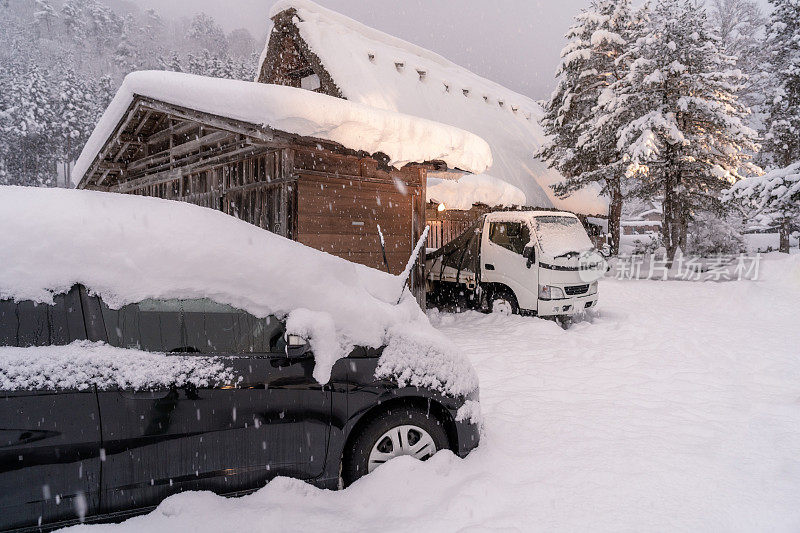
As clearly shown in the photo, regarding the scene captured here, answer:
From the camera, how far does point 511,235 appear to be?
9.74 metres

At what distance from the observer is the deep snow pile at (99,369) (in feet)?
7.93

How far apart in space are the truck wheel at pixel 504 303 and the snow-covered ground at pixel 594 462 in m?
1.70

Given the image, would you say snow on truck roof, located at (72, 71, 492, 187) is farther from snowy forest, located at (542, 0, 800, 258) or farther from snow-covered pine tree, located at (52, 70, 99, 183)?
snow-covered pine tree, located at (52, 70, 99, 183)

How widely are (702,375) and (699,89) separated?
15.2 metres

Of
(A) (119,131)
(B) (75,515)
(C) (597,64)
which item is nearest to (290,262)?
(B) (75,515)

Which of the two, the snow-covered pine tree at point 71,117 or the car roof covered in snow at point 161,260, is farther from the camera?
the snow-covered pine tree at point 71,117

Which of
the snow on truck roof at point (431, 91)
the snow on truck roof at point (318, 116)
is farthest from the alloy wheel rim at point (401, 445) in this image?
the snow on truck roof at point (431, 91)

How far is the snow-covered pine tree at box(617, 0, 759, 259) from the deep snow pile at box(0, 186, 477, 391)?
16.1 meters

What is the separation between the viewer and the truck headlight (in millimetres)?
9008

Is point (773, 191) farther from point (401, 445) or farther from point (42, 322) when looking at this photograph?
point (42, 322)

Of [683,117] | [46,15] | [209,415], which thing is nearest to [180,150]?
[209,415]

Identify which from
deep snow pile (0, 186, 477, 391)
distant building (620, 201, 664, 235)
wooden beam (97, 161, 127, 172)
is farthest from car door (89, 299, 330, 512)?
distant building (620, 201, 664, 235)

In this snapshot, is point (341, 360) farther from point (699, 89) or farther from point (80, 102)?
point (80, 102)

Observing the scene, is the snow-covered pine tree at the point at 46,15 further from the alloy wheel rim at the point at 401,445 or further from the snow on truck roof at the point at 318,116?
the alloy wheel rim at the point at 401,445
